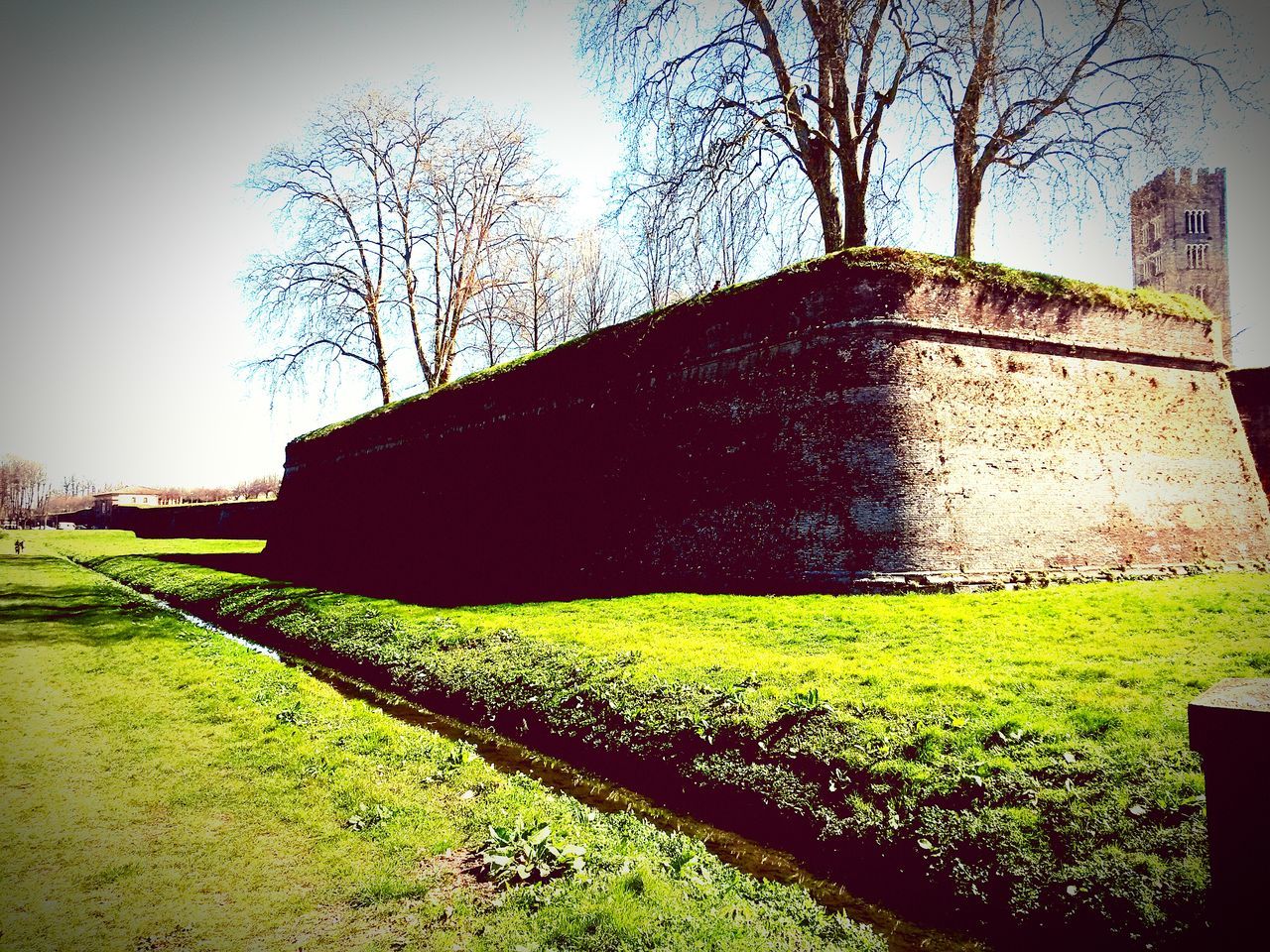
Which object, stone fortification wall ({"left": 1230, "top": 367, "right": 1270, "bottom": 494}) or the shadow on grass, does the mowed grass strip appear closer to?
the shadow on grass

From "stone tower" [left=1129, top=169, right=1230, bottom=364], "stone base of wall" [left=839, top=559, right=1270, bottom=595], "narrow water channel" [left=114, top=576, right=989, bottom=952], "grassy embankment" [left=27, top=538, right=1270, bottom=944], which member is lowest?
"narrow water channel" [left=114, top=576, right=989, bottom=952]

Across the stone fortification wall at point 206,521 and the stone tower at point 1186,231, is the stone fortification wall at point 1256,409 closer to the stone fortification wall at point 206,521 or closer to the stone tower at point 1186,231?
the stone fortification wall at point 206,521

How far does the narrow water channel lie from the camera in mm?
3469

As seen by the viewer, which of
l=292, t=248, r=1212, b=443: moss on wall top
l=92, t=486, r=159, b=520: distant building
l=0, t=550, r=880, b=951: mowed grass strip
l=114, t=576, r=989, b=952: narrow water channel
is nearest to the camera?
l=0, t=550, r=880, b=951: mowed grass strip

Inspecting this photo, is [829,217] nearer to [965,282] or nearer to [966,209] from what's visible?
[966,209]

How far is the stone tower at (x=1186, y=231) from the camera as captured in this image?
46594 mm

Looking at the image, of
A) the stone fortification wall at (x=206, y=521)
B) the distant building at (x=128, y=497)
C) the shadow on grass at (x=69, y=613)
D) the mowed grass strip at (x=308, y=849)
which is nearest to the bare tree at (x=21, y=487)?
the distant building at (x=128, y=497)

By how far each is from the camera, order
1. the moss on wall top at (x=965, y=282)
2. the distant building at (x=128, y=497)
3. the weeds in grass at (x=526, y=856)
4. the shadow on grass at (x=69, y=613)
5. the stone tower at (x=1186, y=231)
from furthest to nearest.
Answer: the distant building at (x=128, y=497), the stone tower at (x=1186, y=231), the shadow on grass at (x=69, y=613), the moss on wall top at (x=965, y=282), the weeds in grass at (x=526, y=856)

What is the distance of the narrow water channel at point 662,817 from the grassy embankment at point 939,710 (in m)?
0.27

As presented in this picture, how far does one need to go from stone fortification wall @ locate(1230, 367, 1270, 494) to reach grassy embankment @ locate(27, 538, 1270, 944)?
583 centimetres

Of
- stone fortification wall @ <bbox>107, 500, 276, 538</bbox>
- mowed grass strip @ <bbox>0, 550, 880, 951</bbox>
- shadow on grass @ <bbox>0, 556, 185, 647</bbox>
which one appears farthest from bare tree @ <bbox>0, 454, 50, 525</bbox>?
mowed grass strip @ <bbox>0, 550, 880, 951</bbox>

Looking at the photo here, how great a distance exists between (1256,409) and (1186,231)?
4592 centimetres

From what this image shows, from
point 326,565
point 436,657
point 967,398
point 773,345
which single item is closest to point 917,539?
point 967,398

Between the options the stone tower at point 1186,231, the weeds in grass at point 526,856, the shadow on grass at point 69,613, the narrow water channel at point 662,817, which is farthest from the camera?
the stone tower at point 1186,231
